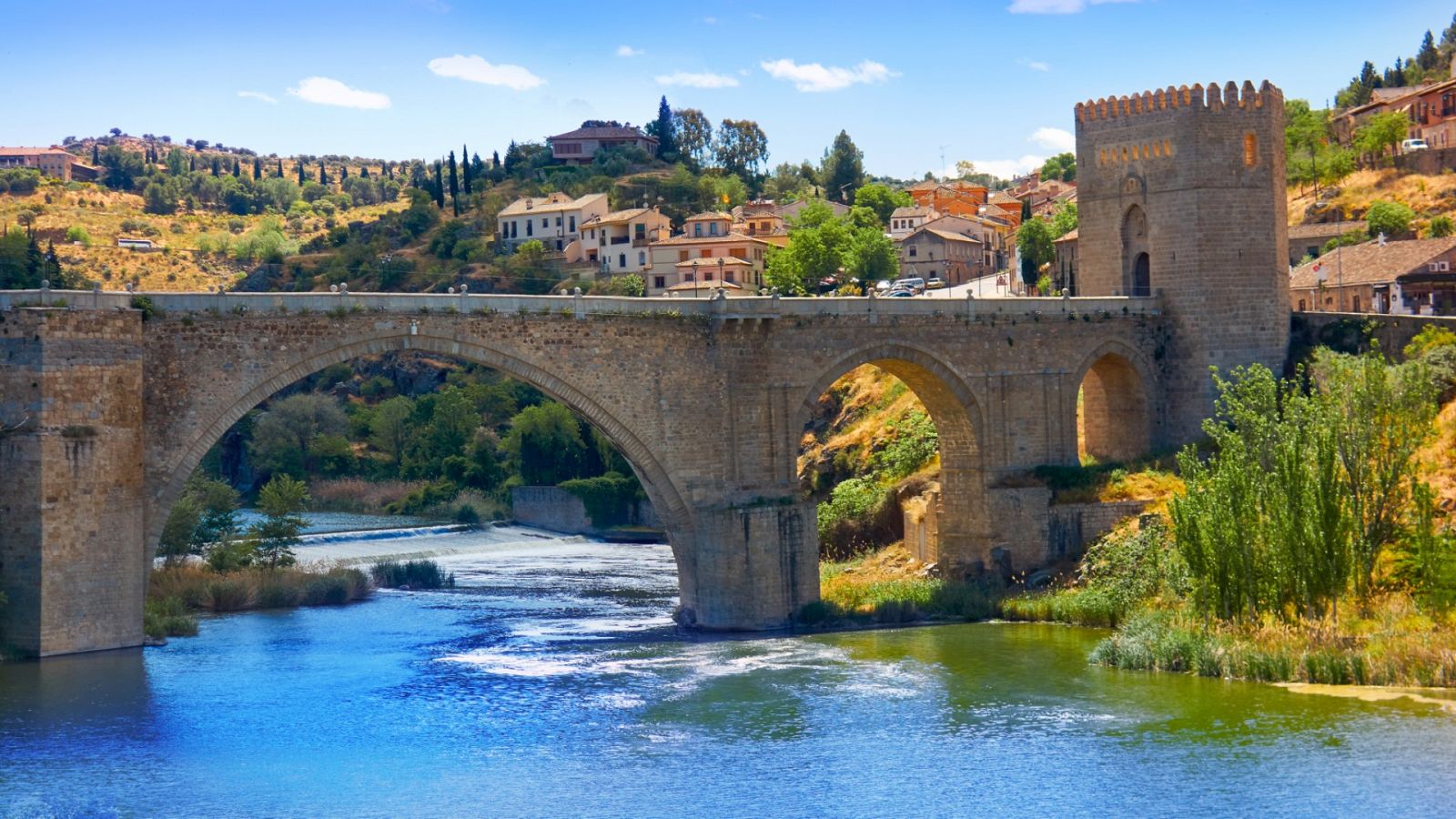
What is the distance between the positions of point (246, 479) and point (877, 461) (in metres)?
35.7

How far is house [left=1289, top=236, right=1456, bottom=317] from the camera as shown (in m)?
47.2

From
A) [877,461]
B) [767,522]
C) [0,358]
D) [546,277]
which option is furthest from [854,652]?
[546,277]

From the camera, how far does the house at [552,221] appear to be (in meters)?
89.8

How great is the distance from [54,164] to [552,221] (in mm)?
54297

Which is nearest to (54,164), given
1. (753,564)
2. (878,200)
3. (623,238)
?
(623,238)

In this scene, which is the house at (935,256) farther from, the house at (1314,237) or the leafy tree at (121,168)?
the leafy tree at (121,168)

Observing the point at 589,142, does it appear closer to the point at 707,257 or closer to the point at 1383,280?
the point at 707,257

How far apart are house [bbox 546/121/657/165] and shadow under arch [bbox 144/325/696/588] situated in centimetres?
7287

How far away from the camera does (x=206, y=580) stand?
40.5 meters

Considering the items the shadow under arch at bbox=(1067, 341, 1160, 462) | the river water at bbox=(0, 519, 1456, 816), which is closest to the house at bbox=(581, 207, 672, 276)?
the shadow under arch at bbox=(1067, 341, 1160, 462)

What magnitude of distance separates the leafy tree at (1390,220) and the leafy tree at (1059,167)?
57849 mm

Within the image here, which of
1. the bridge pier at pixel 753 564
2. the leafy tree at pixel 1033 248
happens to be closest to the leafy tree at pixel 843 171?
the leafy tree at pixel 1033 248

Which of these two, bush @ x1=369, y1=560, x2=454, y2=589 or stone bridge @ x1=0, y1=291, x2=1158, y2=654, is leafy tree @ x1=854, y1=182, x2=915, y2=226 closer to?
bush @ x1=369, y1=560, x2=454, y2=589

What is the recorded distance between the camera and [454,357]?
112 feet
